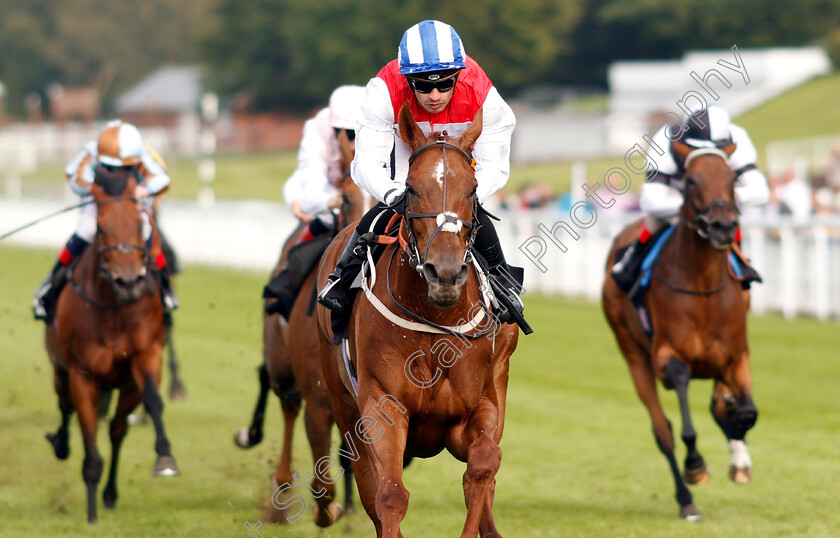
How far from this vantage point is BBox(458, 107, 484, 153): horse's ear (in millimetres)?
4391

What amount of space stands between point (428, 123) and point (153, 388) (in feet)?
10.1

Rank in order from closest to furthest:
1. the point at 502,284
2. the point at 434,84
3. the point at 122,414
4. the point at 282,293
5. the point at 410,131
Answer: the point at 410,131 → the point at 434,84 → the point at 502,284 → the point at 282,293 → the point at 122,414

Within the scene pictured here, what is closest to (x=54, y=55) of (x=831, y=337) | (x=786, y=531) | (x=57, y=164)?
(x=57, y=164)

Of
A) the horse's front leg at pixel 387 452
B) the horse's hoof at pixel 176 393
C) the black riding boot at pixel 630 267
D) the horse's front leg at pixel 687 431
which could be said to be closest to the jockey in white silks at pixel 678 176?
the black riding boot at pixel 630 267

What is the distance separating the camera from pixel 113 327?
23.3ft

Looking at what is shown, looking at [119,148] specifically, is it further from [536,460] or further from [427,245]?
[427,245]

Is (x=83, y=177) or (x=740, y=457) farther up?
(x=83, y=177)

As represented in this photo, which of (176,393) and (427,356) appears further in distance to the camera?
(176,393)

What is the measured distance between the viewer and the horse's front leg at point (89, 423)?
6.80 m

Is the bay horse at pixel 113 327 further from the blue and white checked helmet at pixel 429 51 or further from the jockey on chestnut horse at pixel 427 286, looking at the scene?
the blue and white checked helmet at pixel 429 51

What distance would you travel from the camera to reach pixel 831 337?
42.5ft

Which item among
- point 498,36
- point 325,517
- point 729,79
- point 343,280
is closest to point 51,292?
point 325,517

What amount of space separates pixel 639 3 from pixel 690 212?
45375 millimetres

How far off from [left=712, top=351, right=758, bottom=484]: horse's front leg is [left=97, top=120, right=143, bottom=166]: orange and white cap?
3.83 m
